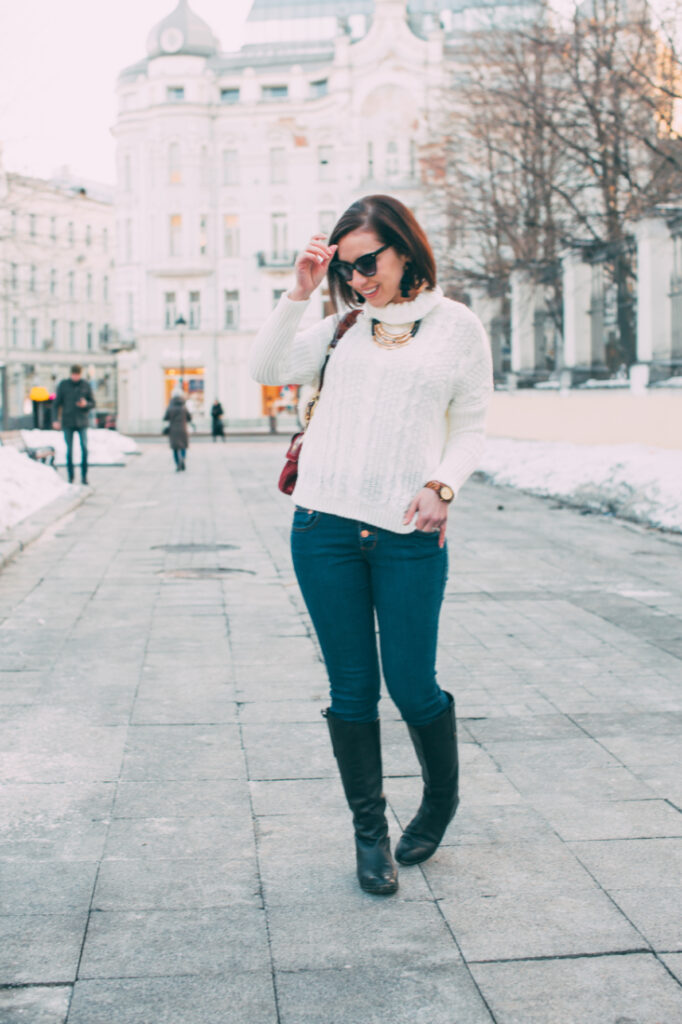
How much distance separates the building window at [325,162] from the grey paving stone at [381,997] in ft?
213

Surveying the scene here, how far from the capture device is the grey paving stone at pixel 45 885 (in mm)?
3453

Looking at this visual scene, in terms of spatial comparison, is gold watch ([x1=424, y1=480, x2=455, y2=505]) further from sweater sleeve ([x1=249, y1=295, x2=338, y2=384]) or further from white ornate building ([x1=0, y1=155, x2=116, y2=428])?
white ornate building ([x1=0, y1=155, x2=116, y2=428])

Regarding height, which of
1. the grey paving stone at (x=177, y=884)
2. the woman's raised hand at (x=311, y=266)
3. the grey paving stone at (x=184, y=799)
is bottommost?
the grey paving stone at (x=177, y=884)

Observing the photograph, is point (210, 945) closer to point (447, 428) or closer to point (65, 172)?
point (447, 428)

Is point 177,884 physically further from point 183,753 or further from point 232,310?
point 232,310

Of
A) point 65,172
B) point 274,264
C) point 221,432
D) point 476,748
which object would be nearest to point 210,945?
point 476,748

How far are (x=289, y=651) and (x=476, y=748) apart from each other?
216 cm

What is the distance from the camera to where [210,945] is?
3.18 meters

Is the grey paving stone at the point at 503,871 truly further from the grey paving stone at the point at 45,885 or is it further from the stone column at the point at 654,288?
the stone column at the point at 654,288

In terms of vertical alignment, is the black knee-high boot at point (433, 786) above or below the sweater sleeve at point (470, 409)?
below

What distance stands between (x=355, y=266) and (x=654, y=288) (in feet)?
60.5

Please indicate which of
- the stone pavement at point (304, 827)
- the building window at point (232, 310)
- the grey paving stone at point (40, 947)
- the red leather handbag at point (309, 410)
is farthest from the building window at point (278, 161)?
the grey paving stone at point (40, 947)

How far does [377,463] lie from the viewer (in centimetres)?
346

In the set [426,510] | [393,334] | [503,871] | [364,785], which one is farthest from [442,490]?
[503,871]
